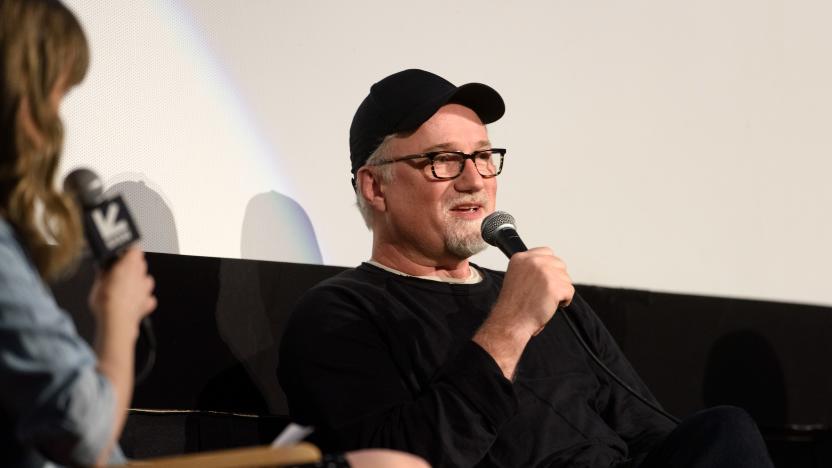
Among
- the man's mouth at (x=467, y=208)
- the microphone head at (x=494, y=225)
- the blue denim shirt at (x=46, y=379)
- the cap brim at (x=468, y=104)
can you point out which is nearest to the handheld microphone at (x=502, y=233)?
the microphone head at (x=494, y=225)

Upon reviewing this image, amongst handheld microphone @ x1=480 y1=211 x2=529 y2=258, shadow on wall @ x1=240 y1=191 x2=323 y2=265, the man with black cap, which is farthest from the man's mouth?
shadow on wall @ x1=240 y1=191 x2=323 y2=265

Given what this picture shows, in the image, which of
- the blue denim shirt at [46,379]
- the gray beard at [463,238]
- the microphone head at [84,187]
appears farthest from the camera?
the gray beard at [463,238]

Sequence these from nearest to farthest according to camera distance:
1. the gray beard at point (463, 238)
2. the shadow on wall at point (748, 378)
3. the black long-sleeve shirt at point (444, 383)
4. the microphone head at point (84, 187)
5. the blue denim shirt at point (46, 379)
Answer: the blue denim shirt at point (46, 379), the microphone head at point (84, 187), the black long-sleeve shirt at point (444, 383), the gray beard at point (463, 238), the shadow on wall at point (748, 378)

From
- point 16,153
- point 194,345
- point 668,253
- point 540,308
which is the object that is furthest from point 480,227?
point 16,153

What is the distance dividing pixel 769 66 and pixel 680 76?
242 millimetres

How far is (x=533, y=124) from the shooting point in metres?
2.62

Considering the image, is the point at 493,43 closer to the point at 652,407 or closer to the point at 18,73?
the point at 652,407

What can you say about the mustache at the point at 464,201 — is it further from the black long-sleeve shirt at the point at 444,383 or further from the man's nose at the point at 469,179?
the black long-sleeve shirt at the point at 444,383

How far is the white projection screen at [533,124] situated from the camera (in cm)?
219

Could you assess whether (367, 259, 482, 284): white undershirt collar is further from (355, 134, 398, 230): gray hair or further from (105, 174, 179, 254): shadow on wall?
(105, 174, 179, 254): shadow on wall

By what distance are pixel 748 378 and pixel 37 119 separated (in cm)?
213

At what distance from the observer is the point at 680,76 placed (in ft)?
8.99

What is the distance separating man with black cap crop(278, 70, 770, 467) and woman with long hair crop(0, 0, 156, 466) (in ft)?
2.26

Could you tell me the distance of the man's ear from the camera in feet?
7.23
